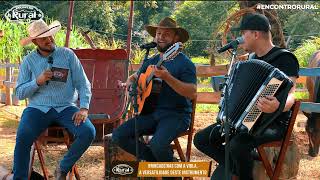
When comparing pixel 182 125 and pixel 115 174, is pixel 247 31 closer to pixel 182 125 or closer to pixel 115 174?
pixel 182 125

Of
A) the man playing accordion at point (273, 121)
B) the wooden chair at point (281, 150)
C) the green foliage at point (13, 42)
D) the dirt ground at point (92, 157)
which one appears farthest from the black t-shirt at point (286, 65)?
the green foliage at point (13, 42)

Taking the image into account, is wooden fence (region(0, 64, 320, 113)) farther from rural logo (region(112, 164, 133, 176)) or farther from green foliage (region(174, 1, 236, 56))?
green foliage (region(174, 1, 236, 56))

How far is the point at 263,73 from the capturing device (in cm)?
359

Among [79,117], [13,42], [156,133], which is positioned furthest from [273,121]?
[13,42]

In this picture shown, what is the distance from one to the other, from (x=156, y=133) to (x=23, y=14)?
34.8 ft

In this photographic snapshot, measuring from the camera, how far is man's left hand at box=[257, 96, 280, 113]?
351cm

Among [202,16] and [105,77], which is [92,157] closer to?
[105,77]

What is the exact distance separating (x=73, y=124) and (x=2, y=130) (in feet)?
14.6

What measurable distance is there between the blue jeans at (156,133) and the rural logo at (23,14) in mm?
9664

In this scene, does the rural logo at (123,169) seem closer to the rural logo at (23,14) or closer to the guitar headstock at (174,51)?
the guitar headstock at (174,51)

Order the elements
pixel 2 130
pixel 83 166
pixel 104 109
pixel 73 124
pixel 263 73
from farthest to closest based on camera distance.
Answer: pixel 2 130 → pixel 104 109 → pixel 83 166 → pixel 73 124 → pixel 263 73

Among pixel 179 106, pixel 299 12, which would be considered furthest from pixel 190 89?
pixel 299 12

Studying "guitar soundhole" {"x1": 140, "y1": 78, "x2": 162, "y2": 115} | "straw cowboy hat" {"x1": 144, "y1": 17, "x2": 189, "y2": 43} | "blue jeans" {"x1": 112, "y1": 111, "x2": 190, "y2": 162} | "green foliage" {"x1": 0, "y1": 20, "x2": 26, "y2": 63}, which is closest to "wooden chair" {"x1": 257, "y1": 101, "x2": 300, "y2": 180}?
"blue jeans" {"x1": 112, "y1": 111, "x2": 190, "y2": 162}

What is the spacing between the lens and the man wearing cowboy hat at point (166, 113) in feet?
14.3
